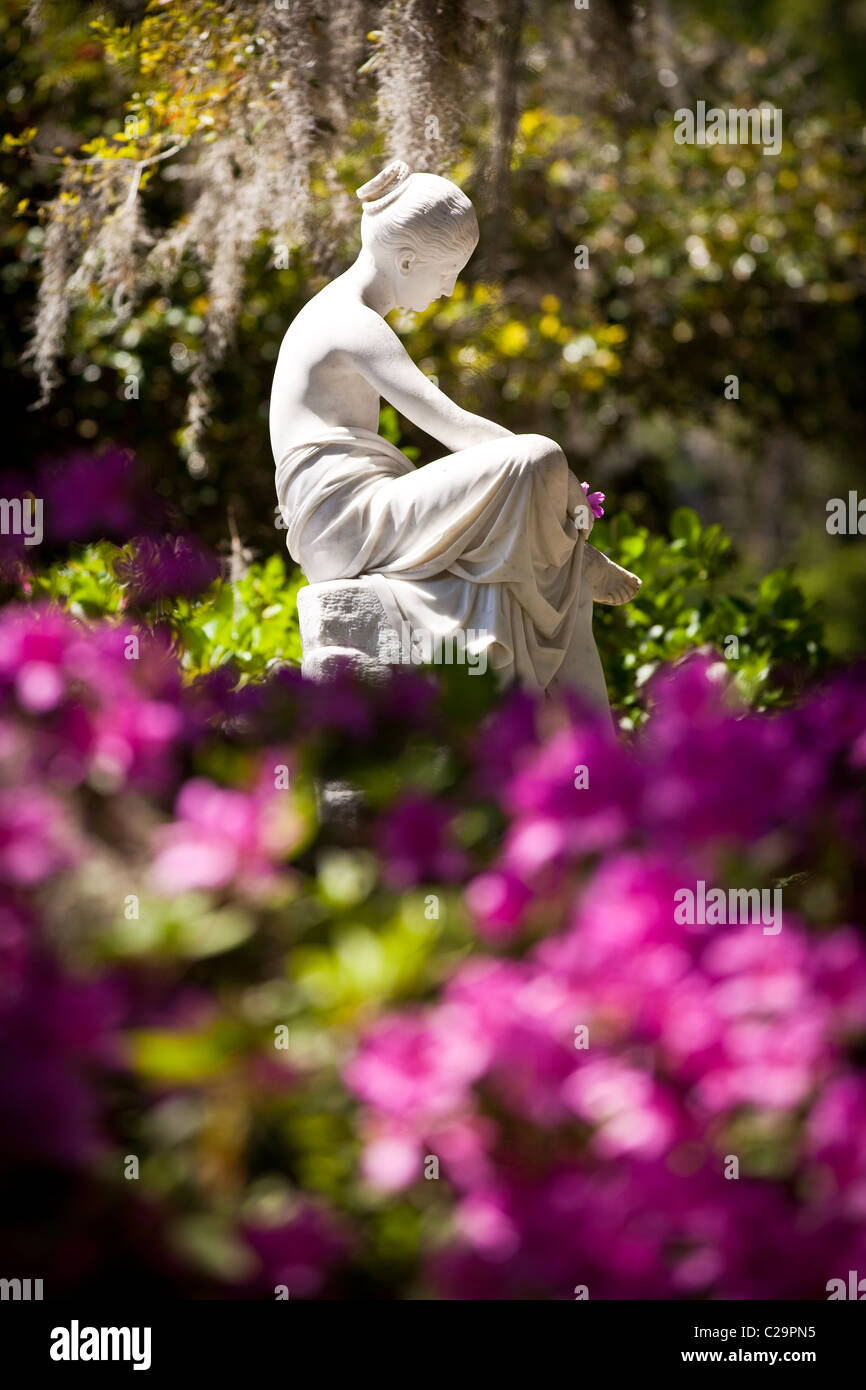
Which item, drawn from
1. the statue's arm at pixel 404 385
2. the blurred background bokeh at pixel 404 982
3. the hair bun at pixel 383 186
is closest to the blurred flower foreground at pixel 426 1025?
the blurred background bokeh at pixel 404 982

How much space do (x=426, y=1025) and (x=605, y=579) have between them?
206 centimetres

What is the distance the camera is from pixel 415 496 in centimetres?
313

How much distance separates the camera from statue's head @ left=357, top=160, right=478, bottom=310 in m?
3.29

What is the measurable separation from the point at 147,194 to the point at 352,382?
376cm


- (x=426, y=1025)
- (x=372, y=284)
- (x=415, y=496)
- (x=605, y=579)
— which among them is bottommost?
(x=426, y=1025)

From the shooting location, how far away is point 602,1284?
144cm

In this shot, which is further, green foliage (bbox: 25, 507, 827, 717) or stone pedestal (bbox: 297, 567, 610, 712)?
green foliage (bbox: 25, 507, 827, 717)

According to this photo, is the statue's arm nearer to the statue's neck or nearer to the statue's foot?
the statue's neck

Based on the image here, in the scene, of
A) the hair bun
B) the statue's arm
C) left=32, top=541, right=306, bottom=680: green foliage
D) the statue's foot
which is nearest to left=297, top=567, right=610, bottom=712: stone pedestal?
the statue's foot

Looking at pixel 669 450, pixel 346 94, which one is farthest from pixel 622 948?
pixel 669 450

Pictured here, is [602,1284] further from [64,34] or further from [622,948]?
[64,34]

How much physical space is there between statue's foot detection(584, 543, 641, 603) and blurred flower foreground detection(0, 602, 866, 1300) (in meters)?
1.47

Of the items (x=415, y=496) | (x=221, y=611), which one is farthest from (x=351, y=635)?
(x=221, y=611)

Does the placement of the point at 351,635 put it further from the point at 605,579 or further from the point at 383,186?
the point at 383,186
